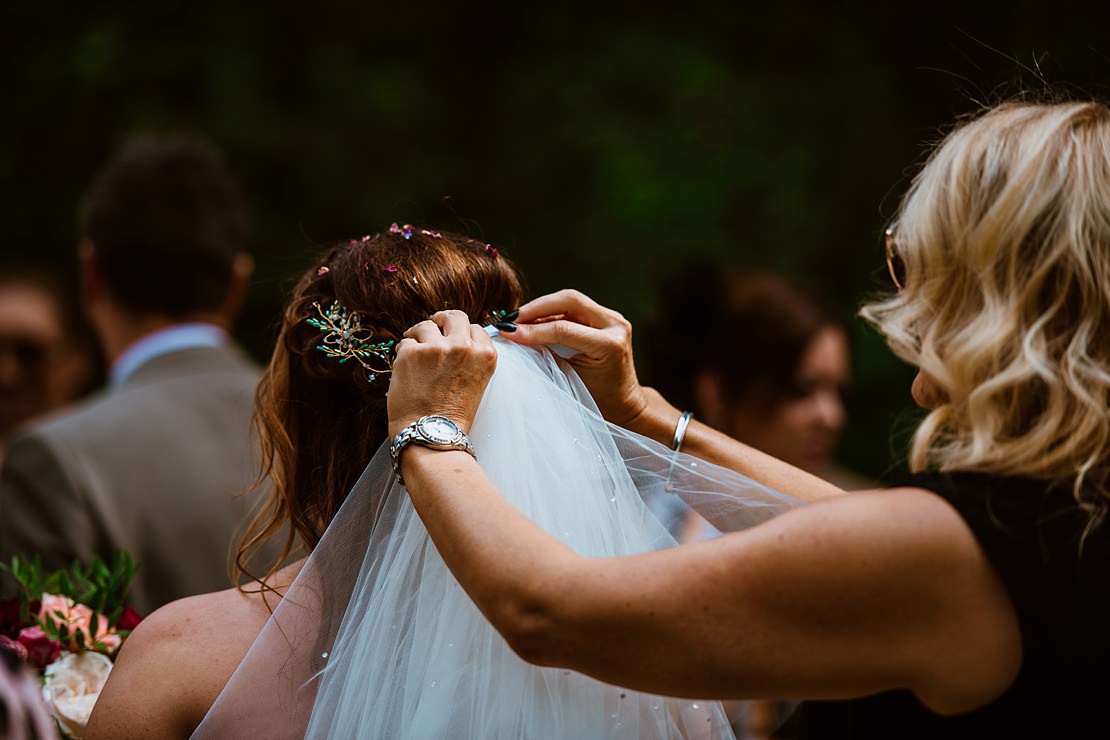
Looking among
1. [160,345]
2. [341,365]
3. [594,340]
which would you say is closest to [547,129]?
[160,345]

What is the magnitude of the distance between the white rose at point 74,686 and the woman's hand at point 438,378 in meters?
0.93

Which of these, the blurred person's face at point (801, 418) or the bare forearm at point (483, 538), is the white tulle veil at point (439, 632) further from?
the blurred person's face at point (801, 418)

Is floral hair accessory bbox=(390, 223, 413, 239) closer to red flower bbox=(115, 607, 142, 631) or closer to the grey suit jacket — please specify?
red flower bbox=(115, 607, 142, 631)

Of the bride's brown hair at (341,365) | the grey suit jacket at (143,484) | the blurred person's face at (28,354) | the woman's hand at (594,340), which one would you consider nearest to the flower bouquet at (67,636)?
the bride's brown hair at (341,365)

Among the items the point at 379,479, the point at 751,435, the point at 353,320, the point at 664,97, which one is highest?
the point at 353,320

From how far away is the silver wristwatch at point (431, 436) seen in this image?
1.86 meters

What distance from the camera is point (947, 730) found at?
5.60 ft

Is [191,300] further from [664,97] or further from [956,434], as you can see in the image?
[664,97]

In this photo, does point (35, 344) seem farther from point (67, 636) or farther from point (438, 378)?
point (438, 378)

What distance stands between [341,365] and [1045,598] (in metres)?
1.29

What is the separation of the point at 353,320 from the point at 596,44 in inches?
248

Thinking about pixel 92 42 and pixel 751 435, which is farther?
pixel 92 42

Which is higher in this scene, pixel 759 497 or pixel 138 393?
pixel 759 497

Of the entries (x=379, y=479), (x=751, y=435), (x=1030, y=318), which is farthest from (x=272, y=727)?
(x=751, y=435)
